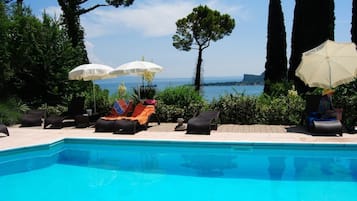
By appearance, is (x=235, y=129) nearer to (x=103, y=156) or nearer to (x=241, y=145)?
(x=241, y=145)

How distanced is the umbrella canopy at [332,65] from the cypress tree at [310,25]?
219 inches

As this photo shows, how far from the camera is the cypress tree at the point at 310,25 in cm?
1502

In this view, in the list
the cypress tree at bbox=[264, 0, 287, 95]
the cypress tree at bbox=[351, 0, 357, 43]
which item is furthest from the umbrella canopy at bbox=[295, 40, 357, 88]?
the cypress tree at bbox=[264, 0, 287, 95]

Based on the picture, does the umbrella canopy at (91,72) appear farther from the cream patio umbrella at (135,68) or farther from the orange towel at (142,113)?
the orange towel at (142,113)

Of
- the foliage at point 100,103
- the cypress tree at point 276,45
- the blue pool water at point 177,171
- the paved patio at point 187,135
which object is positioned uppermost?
the cypress tree at point 276,45

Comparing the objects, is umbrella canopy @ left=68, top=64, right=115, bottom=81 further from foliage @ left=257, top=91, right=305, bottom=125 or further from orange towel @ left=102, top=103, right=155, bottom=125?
foliage @ left=257, top=91, right=305, bottom=125

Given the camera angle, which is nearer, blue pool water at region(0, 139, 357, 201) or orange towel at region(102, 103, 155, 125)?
blue pool water at region(0, 139, 357, 201)

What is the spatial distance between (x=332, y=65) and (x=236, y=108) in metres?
3.10

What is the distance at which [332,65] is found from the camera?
31.2 ft

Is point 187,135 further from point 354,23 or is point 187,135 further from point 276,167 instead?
point 354,23

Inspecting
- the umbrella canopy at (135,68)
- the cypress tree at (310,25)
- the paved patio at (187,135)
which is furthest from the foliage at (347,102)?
the umbrella canopy at (135,68)

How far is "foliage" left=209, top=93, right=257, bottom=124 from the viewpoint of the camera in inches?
445

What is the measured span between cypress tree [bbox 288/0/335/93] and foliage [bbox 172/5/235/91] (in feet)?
49.5

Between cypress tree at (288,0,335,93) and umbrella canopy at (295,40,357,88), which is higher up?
cypress tree at (288,0,335,93)
